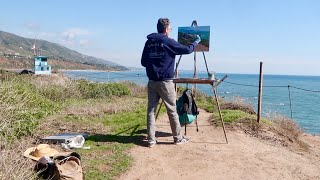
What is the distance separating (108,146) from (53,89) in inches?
302

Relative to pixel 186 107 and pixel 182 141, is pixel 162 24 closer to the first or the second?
pixel 186 107

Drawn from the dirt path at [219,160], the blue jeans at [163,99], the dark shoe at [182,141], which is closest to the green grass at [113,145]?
the dirt path at [219,160]

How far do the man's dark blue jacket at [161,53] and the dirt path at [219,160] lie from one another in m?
1.40

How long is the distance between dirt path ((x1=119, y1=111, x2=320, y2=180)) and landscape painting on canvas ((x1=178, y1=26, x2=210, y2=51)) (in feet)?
6.48

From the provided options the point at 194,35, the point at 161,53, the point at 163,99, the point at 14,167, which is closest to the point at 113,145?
the point at 163,99

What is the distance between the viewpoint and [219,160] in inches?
257

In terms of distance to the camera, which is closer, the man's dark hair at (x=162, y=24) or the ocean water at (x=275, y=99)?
the man's dark hair at (x=162, y=24)

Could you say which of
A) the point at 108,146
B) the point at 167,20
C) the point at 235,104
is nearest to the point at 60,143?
the point at 108,146

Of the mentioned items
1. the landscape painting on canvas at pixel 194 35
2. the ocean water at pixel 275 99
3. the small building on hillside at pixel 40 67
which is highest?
the landscape painting on canvas at pixel 194 35

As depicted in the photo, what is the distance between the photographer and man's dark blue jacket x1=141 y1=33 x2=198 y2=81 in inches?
268

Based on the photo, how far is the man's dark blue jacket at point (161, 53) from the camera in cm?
681

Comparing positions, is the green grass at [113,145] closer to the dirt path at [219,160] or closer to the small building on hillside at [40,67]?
the dirt path at [219,160]

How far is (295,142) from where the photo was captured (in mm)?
8984

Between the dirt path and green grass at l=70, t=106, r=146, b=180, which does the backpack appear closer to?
the dirt path
